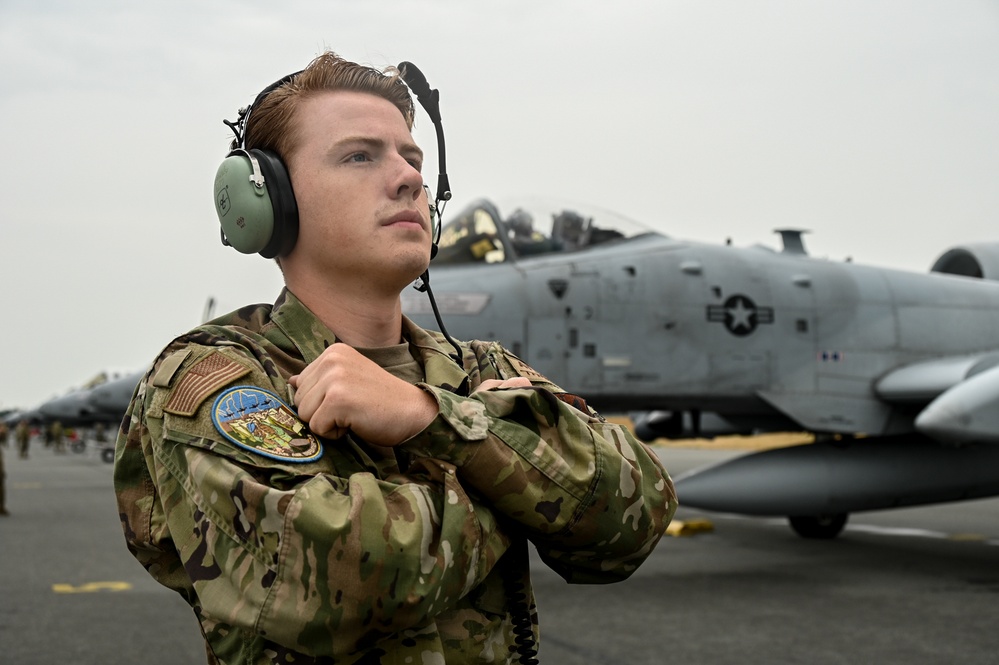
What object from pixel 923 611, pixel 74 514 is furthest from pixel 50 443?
pixel 923 611

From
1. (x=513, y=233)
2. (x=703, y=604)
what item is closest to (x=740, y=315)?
(x=513, y=233)

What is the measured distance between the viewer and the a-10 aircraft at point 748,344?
26.5ft

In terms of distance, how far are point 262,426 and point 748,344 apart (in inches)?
319

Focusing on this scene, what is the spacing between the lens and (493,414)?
4.52ft

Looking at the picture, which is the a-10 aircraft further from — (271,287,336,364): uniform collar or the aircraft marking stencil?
(271,287,336,364): uniform collar

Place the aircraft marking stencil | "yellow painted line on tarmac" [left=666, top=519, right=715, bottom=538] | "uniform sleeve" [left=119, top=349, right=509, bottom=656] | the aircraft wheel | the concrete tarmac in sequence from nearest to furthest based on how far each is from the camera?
"uniform sleeve" [left=119, top=349, right=509, bottom=656]
the concrete tarmac
the aircraft marking stencil
the aircraft wheel
"yellow painted line on tarmac" [left=666, top=519, right=715, bottom=538]

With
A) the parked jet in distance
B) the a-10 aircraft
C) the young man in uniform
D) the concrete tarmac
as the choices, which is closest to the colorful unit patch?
the young man in uniform

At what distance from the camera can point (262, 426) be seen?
1270 millimetres

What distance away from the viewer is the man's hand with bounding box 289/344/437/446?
124 centimetres

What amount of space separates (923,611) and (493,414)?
248 inches

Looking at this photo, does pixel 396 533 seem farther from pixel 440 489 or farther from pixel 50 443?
pixel 50 443

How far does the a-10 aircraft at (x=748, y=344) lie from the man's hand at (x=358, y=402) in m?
5.96

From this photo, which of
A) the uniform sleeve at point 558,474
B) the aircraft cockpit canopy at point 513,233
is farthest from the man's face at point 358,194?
the aircraft cockpit canopy at point 513,233

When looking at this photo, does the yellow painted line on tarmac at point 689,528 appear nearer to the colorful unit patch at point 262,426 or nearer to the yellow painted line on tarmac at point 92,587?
the yellow painted line on tarmac at point 92,587
